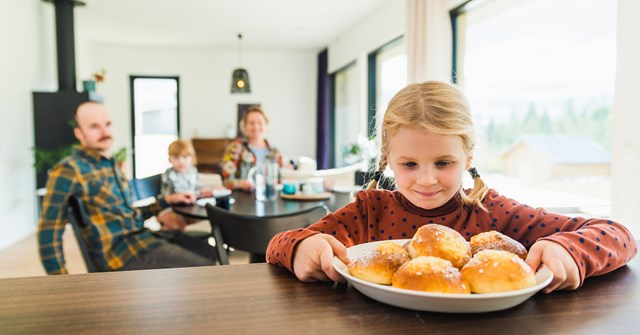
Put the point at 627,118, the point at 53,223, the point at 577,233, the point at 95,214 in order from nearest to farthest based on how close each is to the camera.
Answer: the point at 577,233, the point at 53,223, the point at 95,214, the point at 627,118

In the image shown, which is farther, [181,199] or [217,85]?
[217,85]

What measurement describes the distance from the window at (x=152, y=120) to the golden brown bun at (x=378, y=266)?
9.05 metres

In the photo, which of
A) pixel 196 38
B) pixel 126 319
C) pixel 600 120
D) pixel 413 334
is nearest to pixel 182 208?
pixel 126 319

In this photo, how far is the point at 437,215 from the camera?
3.66 feet

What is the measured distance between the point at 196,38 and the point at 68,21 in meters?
2.69

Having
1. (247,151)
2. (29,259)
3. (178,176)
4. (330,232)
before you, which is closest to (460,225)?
(330,232)

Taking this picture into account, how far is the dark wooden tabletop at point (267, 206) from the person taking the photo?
2193mm

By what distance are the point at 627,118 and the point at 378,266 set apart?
7.17 ft

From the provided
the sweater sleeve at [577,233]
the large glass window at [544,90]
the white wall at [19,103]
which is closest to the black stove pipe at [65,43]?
the white wall at [19,103]

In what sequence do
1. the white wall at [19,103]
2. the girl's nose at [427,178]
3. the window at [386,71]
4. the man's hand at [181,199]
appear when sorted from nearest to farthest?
the girl's nose at [427,178]
the man's hand at [181,199]
the white wall at [19,103]
the window at [386,71]

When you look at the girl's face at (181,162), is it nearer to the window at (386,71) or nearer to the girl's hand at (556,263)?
the girl's hand at (556,263)

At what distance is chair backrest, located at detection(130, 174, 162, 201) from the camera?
9.82ft

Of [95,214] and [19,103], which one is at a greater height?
[19,103]

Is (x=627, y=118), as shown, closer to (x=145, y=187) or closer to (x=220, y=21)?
(x=145, y=187)
